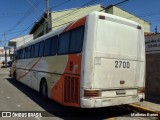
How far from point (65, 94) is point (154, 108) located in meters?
3.27

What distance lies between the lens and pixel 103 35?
8453 millimetres

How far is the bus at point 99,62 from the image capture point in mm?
8148

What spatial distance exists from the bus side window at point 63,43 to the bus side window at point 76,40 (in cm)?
38

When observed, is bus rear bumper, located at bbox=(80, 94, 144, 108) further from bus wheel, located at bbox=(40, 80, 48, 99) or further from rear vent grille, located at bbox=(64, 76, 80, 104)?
bus wheel, located at bbox=(40, 80, 48, 99)

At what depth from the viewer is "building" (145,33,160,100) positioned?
38.8 feet

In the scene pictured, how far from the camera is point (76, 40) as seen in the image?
8.91m

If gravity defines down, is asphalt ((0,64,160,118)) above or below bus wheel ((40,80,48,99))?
below

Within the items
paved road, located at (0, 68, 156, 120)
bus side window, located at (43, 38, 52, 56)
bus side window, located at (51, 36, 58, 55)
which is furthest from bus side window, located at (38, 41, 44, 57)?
paved road, located at (0, 68, 156, 120)

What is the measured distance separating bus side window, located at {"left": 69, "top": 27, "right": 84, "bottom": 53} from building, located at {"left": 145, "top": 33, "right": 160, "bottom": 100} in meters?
4.47

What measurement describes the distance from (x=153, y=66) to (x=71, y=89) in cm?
482

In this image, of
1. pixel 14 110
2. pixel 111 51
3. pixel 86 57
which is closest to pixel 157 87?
pixel 111 51

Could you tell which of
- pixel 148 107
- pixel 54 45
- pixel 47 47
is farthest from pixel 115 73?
pixel 47 47

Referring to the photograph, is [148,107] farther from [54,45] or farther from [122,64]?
[54,45]

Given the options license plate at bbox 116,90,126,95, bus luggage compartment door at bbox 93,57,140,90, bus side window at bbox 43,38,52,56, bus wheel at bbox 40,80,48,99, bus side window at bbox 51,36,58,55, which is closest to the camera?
bus luggage compartment door at bbox 93,57,140,90
